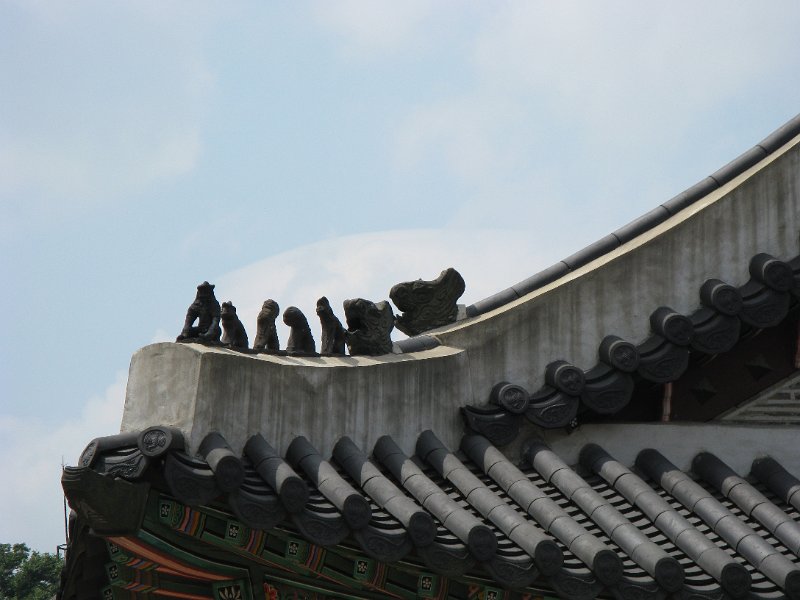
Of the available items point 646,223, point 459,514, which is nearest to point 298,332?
point 459,514

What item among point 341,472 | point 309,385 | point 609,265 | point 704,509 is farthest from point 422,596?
point 609,265

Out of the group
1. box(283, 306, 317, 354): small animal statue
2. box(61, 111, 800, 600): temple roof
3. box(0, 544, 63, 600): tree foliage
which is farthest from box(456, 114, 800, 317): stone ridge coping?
box(0, 544, 63, 600): tree foliage

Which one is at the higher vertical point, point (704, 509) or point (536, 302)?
point (536, 302)

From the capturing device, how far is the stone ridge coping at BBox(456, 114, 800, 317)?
27.0 ft

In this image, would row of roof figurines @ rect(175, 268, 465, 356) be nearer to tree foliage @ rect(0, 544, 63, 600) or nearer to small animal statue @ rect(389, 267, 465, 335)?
small animal statue @ rect(389, 267, 465, 335)

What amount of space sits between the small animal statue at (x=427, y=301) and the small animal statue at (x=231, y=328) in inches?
51.0

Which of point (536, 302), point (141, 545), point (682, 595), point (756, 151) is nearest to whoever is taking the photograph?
point (141, 545)

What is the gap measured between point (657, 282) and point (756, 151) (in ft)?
3.97

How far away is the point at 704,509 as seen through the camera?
7539 mm

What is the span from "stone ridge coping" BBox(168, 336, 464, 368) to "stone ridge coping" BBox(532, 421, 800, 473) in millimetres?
882

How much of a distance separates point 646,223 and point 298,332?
2.40 metres

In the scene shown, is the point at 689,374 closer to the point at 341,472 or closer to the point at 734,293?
the point at 734,293

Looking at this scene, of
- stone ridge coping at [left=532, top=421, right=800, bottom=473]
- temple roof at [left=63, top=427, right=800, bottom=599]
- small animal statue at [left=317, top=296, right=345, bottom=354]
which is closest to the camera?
temple roof at [left=63, top=427, right=800, bottom=599]

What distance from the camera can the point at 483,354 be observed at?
7.83 m
